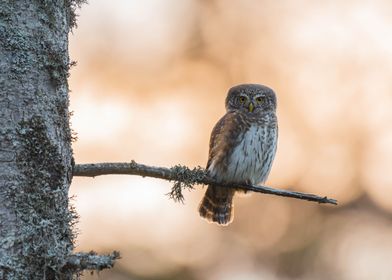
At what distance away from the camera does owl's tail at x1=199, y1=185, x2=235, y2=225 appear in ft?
22.5

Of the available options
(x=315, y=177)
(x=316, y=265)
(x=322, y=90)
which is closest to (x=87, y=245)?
(x=316, y=265)

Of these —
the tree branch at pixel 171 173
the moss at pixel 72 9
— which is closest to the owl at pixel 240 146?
the tree branch at pixel 171 173

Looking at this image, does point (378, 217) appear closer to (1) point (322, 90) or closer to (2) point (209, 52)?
(1) point (322, 90)

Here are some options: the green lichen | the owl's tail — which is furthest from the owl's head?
the green lichen

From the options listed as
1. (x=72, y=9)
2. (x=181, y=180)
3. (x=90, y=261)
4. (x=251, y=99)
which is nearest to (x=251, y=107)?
(x=251, y=99)

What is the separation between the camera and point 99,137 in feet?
41.0

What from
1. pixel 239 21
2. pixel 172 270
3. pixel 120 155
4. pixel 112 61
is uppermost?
pixel 239 21

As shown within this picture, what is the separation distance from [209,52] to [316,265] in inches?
160

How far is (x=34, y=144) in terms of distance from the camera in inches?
132

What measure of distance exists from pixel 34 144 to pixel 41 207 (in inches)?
9.9

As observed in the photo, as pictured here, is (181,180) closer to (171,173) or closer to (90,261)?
(171,173)

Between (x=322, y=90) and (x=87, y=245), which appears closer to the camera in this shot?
(x=87, y=245)

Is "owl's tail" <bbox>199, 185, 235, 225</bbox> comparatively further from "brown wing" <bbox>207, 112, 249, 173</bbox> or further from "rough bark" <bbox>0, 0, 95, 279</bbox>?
"rough bark" <bbox>0, 0, 95, 279</bbox>

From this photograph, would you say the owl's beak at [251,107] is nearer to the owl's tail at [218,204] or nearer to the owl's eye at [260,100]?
the owl's eye at [260,100]
